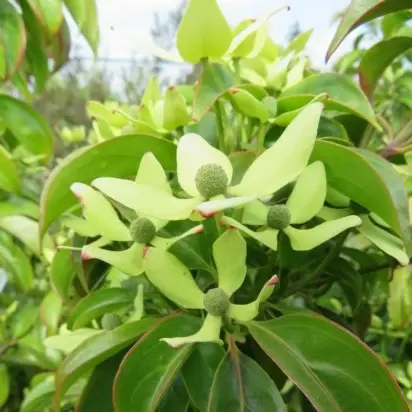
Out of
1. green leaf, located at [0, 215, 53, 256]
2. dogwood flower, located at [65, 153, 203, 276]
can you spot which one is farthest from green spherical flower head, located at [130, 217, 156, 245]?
green leaf, located at [0, 215, 53, 256]

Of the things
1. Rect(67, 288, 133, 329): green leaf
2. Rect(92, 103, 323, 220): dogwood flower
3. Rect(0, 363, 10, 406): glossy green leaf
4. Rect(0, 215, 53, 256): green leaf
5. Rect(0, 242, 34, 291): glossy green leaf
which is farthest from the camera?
Rect(0, 363, 10, 406): glossy green leaf

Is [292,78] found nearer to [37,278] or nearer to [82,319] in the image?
[82,319]

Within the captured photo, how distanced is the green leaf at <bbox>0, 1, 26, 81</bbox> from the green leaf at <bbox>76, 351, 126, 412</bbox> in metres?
0.51

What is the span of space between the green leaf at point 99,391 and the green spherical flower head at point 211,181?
0.51ft

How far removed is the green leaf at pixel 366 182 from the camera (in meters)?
0.37

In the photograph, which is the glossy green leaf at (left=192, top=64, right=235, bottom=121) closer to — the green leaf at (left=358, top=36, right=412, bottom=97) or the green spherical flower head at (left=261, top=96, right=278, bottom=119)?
the green spherical flower head at (left=261, top=96, right=278, bottom=119)

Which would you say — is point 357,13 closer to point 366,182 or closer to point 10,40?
point 366,182

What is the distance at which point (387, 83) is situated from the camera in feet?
3.60

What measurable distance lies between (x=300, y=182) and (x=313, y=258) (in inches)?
3.4

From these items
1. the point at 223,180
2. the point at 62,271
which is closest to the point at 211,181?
the point at 223,180

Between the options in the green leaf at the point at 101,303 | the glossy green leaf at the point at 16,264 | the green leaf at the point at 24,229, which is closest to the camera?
the green leaf at the point at 101,303

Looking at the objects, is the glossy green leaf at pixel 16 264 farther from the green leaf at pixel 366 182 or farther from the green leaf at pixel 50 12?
the green leaf at pixel 366 182

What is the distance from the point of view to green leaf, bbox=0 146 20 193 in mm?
765

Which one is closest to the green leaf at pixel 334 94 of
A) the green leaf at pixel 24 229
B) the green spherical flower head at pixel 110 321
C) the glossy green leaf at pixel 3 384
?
the green spherical flower head at pixel 110 321
